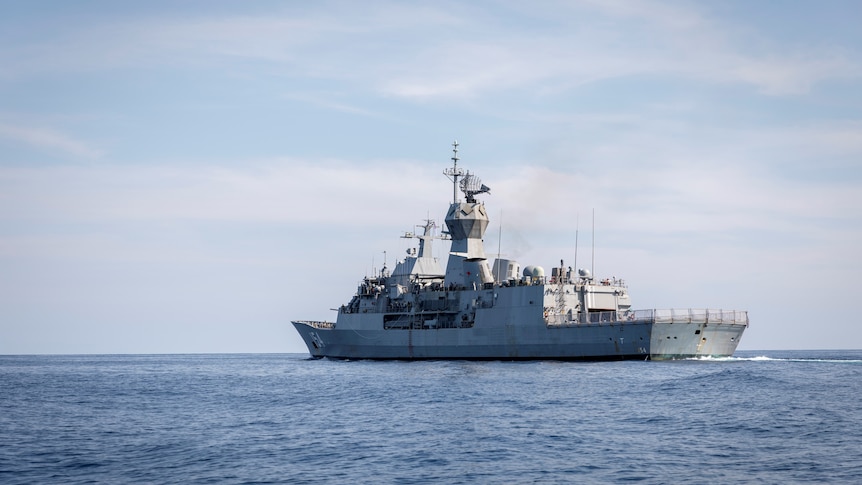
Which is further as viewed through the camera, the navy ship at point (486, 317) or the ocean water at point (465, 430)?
the navy ship at point (486, 317)

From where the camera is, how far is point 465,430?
26.7 metres

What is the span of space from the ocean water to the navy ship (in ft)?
16.2

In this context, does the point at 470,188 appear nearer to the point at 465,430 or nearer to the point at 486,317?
the point at 486,317

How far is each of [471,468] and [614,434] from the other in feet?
20.5

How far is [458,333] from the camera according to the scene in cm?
5881

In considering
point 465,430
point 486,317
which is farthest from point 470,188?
point 465,430

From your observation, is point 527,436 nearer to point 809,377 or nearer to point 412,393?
point 412,393

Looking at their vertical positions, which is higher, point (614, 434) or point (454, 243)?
point (454, 243)

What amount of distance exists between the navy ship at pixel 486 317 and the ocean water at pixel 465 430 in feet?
16.2

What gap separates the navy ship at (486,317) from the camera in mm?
49656

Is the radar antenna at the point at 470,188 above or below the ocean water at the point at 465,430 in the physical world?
above

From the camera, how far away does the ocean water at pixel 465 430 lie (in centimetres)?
2028

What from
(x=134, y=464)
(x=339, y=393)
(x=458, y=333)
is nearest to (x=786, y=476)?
(x=134, y=464)

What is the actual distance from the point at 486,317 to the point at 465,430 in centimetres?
3053
